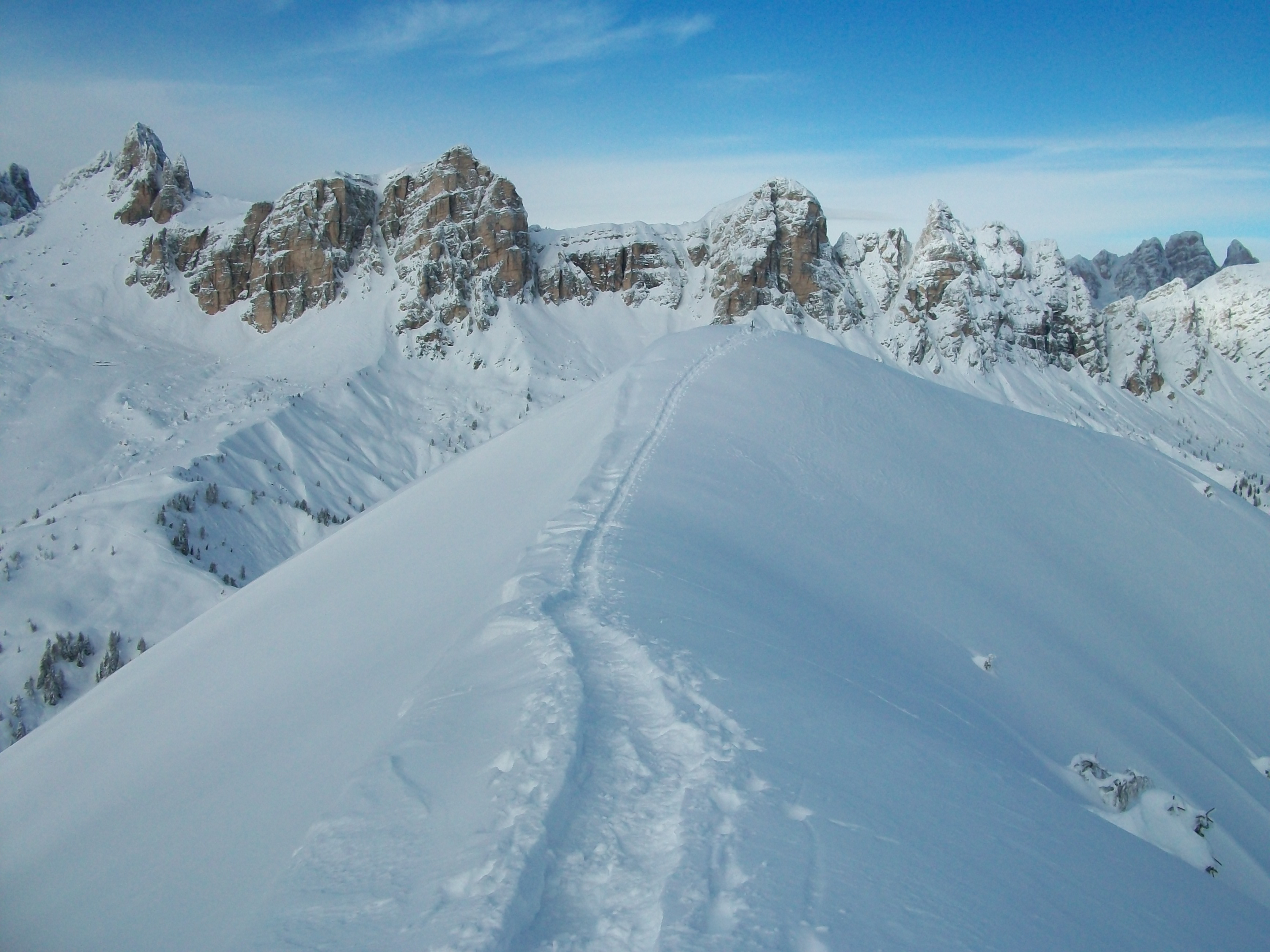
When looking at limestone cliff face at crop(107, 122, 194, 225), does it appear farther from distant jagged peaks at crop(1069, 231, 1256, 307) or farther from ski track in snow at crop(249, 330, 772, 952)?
distant jagged peaks at crop(1069, 231, 1256, 307)

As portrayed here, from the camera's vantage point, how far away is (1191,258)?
166m

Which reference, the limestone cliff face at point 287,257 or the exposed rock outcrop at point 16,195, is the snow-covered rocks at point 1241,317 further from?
the exposed rock outcrop at point 16,195

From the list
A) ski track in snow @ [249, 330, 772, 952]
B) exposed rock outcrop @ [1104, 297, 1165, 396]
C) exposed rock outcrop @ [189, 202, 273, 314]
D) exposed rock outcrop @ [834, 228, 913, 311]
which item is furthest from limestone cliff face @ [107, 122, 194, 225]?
exposed rock outcrop @ [1104, 297, 1165, 396]

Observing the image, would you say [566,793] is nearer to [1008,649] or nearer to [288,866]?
[288,866]

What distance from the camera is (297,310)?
79.1 metres

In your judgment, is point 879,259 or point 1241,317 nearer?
point 879,259

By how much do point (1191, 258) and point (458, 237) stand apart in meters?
170

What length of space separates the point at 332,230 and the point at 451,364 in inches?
899

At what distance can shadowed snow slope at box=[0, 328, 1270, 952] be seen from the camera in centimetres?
403

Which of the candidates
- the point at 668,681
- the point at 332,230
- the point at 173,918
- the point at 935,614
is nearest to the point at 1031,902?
the point at 668,681

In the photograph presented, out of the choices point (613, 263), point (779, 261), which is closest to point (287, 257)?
point (613, 263)

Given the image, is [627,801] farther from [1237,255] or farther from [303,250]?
[1237,255]

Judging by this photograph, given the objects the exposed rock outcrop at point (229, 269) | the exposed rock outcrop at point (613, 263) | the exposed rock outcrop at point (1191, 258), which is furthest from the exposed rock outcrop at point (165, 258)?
the exposed rock outcrop at point (1191, 258)

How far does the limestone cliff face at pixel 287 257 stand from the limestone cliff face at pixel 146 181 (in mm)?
10447
